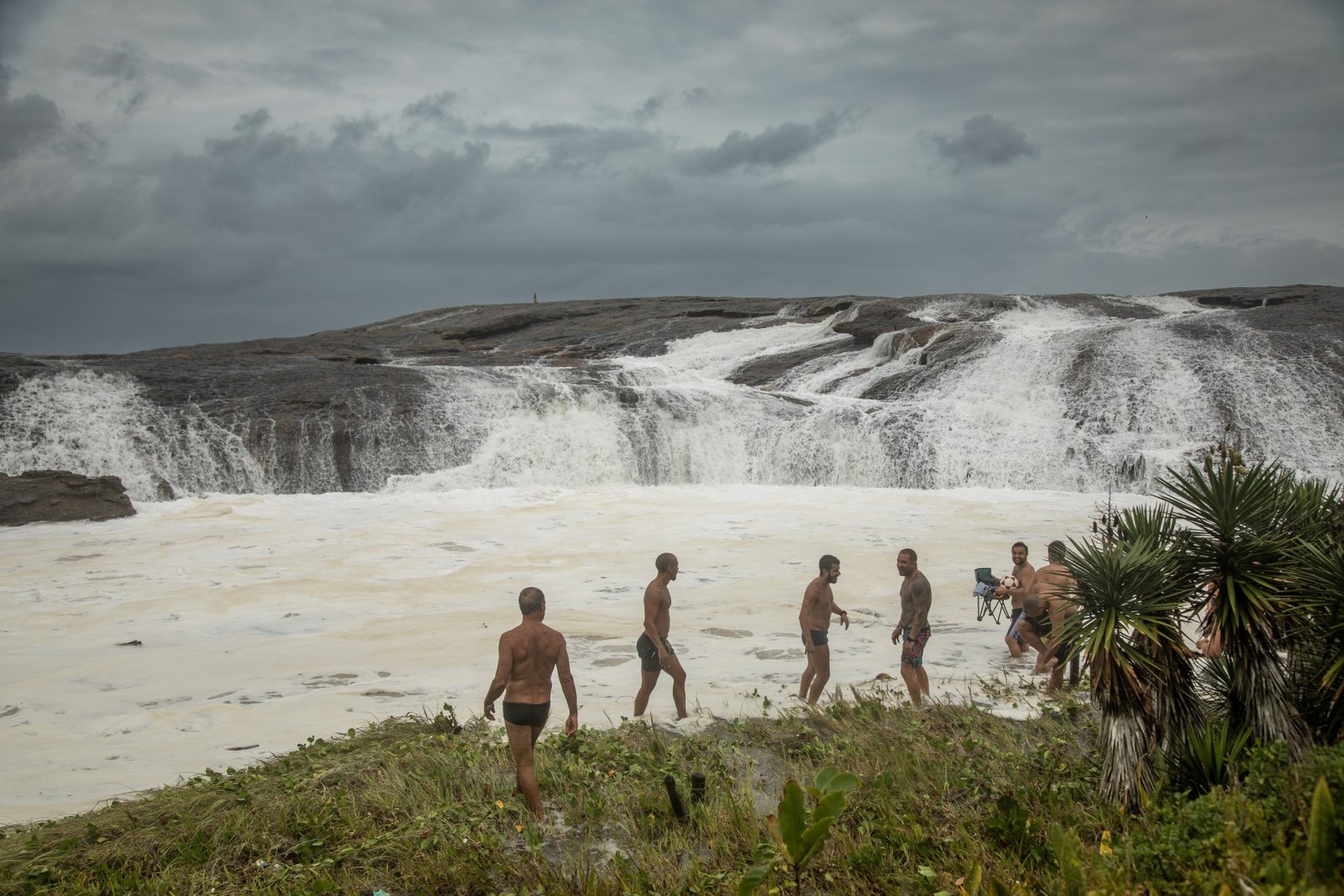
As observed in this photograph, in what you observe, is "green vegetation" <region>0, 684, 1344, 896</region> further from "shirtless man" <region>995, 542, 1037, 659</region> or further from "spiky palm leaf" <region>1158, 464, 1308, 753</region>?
"shirtless man" <region>995, 542, 1037, 659</region>

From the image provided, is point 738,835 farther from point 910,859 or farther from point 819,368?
point 819,368

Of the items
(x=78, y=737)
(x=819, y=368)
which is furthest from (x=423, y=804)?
(x=819, y=368)

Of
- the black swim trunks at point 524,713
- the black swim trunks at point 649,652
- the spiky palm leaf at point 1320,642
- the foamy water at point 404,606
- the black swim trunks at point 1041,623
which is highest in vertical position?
the spiky palm leaf at point 1320,642

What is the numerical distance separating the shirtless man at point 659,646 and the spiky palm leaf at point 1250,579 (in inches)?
156

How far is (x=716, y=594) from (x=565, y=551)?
3.54 m

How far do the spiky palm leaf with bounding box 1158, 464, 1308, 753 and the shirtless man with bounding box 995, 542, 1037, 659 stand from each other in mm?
4232

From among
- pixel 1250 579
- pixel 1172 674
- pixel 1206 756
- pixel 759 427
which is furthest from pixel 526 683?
pixel 759 427

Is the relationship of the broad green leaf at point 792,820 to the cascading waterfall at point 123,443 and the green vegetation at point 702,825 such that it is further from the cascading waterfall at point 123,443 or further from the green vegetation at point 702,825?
the cascading waterfall at point 123,443

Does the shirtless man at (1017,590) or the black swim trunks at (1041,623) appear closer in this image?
the black swim trunks at (1041,623)

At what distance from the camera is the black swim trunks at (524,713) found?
5.71 meters

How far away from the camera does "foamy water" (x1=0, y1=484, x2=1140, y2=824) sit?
8070mm

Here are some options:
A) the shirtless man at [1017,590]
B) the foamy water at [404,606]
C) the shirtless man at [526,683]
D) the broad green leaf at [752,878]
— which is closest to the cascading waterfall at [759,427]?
the foamy water at [404,606]

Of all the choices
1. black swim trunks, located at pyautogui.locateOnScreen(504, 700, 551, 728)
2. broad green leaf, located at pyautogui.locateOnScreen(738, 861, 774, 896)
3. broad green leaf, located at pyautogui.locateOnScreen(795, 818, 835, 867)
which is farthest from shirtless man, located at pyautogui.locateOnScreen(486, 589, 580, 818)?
broad green leaf, located at pyautogui.locateOnScreen(795, 818, 835, 867)

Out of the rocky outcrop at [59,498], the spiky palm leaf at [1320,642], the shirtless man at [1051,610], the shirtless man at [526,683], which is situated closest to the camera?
the spiky palm leaf at [1320,642]
